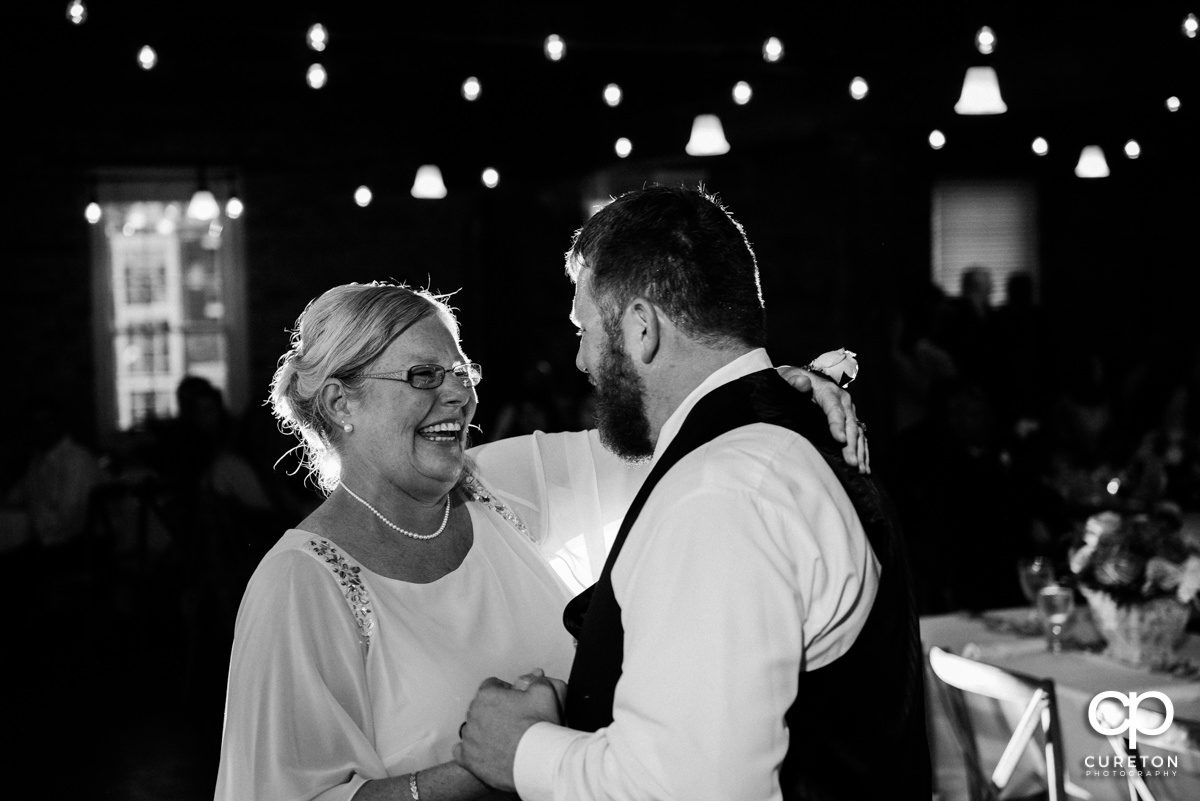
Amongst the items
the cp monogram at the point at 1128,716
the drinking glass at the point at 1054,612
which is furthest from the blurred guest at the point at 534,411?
the cp monogram at the point at 1128,716

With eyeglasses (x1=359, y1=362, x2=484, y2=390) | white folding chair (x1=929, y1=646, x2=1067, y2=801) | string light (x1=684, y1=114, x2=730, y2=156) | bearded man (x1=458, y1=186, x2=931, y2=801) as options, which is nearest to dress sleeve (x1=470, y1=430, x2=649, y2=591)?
eyeglasses (x1=359, y1=362, x2=484, y2=390)

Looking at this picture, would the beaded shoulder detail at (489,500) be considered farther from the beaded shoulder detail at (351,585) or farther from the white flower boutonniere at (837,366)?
the white flower boutonniere at (837,366)

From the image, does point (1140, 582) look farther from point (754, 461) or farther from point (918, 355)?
point (918, 355)

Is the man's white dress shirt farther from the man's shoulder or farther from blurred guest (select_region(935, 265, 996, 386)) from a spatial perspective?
blurred guest (select_region(935, 265, 996, 386))

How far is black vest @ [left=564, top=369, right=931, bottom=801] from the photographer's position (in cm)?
147

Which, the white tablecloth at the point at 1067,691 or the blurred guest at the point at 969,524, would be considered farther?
the blurred guest at the point at 969,524

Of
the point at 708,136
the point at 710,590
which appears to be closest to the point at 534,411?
the point at 708,136

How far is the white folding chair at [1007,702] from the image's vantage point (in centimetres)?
292

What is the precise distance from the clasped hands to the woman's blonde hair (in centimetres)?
53

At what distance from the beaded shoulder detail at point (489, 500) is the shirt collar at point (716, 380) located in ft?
2.00

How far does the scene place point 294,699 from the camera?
1742 mm

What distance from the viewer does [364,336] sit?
197 centimetres

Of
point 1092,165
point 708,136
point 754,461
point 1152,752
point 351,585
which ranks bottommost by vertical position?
point 1152,752

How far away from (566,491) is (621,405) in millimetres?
647
